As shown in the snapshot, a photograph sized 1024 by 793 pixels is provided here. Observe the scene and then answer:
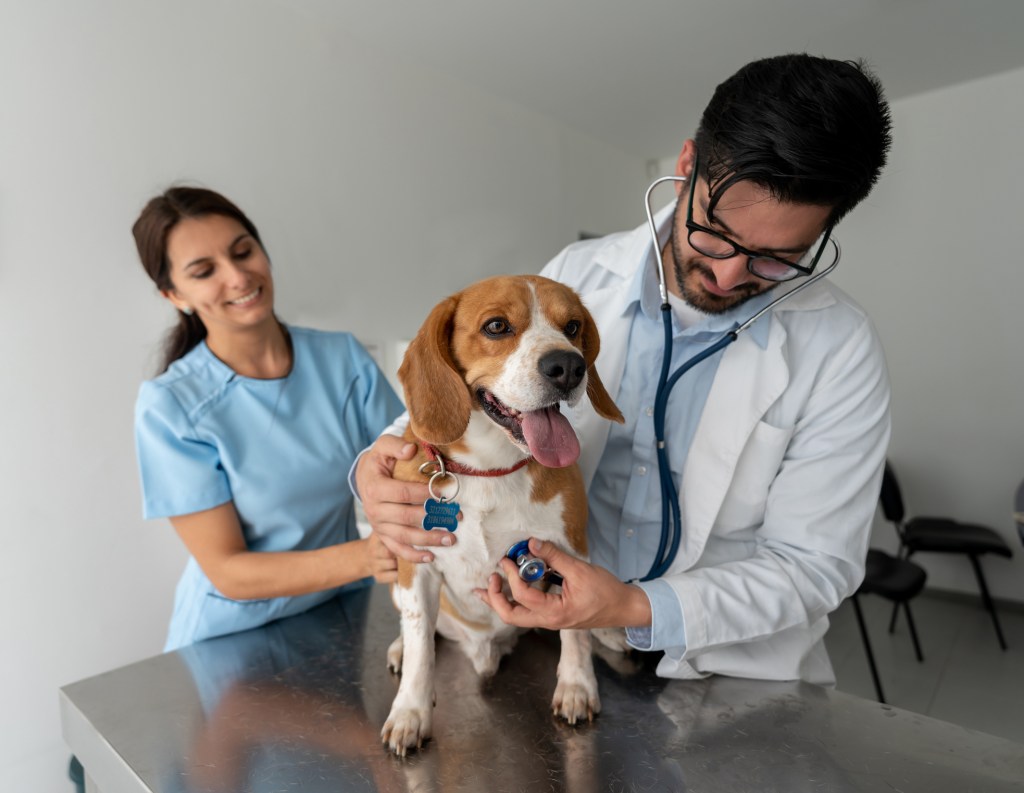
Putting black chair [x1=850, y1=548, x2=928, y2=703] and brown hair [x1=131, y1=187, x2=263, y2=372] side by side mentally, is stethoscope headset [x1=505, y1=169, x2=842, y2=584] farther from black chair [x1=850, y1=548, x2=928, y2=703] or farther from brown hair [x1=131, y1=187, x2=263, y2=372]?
black chair [x1=850, y1=548, x2=928, y2=703]

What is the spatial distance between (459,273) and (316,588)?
3270 mm

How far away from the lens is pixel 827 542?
1.33 meters

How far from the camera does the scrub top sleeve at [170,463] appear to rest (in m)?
1.71

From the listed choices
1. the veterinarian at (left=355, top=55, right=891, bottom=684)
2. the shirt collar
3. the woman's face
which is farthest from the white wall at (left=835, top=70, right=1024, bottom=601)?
the woman's face

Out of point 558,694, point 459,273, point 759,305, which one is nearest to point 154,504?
point 558,694

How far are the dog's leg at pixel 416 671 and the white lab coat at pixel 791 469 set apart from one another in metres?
0.47

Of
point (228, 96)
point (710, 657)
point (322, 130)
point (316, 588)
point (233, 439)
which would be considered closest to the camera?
point (710, 657)

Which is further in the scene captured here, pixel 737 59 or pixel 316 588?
pixel 737 59

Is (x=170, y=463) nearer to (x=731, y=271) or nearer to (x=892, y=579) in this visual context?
(x=731, y=271)

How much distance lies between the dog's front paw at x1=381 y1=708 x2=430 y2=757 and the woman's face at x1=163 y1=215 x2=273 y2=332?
3.88 ft

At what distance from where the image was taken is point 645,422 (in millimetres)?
1485

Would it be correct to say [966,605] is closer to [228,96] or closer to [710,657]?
[710,657]

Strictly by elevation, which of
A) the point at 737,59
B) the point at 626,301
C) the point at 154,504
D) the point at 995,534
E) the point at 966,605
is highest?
the point at 737,59

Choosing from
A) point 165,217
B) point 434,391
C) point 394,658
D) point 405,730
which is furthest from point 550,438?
point 165,217
